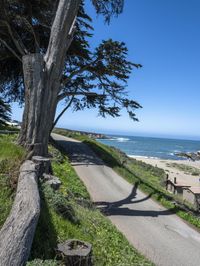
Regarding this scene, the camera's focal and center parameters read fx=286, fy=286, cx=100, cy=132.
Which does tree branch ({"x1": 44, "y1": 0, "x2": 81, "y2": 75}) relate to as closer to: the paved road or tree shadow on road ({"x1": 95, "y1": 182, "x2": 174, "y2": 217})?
tree shadow on road ({"x1": 95, "y1": 182, "x2": 174, "y2": 217})

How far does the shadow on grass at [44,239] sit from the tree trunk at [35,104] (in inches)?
174

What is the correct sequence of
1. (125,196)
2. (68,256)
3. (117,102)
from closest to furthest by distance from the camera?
1. (68,256)
2. (125,196)
3. (117,102)

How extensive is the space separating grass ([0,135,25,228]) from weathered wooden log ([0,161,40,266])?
33 cm

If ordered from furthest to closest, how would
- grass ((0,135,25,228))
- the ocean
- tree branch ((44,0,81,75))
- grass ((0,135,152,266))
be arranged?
the ocean
tree branch ((44,0,81,75))
grass ((0,135,25,228))
grass ((0,135,152,266))

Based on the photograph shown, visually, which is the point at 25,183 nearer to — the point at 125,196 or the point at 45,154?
the point at 45,154

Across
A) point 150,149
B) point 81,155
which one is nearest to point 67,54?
point 81,155

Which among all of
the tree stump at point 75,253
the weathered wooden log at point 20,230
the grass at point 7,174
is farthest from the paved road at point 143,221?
the weathered wooden log at point 20,230

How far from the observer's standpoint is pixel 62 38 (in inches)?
384

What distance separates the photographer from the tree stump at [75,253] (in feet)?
11.9

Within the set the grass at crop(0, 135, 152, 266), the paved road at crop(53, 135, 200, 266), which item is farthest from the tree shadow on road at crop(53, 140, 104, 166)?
the grass at crop(0, 135, 152, 266)

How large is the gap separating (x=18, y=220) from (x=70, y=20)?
8.15 m

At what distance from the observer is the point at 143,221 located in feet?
31.5

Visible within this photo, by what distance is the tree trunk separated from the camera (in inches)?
365

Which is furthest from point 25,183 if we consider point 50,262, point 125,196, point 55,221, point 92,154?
point 92,154
